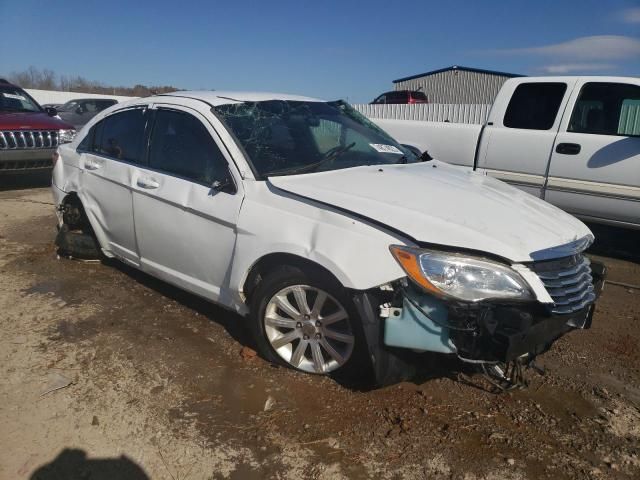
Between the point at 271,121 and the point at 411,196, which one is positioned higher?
the point at 271,121

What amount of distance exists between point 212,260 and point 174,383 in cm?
79

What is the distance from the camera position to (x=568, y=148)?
5.57m

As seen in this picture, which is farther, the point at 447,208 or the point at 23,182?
the point at 23,182

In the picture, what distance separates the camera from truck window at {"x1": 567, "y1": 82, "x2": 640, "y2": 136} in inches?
215

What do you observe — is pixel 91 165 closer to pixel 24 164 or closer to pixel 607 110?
pixel 24 164

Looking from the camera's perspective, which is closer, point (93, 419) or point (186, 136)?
point (93, 419)

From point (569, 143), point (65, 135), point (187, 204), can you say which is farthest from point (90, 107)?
point (187, 204)

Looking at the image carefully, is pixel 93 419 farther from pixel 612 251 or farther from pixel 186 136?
pixel 612 251

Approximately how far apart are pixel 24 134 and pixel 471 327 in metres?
8.17

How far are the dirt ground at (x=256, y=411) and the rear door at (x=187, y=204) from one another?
50 cm

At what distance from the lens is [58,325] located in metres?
3.71

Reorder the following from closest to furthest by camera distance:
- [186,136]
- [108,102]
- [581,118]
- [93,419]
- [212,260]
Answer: [93,419]
[212,260]
[186,136]
[581,118]
[108,102]

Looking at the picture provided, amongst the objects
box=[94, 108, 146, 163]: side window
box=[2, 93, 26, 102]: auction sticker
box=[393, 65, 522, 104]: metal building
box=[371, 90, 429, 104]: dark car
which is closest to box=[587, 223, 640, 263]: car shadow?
box=[94, 108, 146, 163]: side window

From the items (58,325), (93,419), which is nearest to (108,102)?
(58,325)
